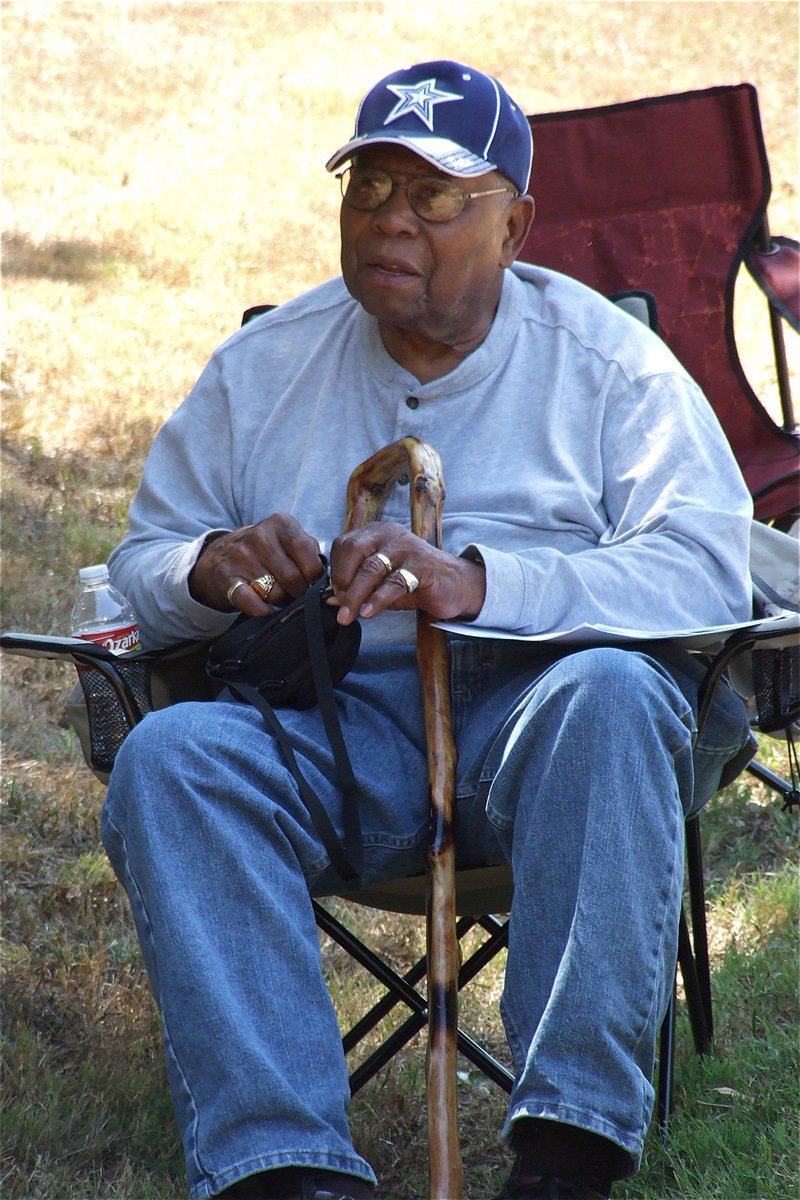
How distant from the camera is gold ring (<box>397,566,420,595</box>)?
7.15ft

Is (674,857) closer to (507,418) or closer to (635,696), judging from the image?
(635,696)

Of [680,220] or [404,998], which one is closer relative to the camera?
[404,998]

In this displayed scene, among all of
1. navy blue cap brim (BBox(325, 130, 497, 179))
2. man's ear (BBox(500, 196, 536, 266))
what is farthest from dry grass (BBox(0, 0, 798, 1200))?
navy blue cap brim (BBox(325, 130, 497, 179))

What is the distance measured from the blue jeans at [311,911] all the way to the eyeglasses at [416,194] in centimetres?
89

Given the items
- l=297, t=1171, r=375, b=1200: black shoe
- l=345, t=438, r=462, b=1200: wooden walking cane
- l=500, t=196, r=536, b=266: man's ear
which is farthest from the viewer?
l=500, t=196, r=536, b=266: man's ear

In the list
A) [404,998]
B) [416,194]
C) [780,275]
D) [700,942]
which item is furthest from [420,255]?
[780,275]

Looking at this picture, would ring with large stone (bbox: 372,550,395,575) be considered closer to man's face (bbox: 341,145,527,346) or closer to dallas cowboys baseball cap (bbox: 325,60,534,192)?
man's face (bbox: 341,145,527,346)

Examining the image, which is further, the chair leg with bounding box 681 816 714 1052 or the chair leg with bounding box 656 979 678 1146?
the chair leg with bounding box 681 816 714 1052

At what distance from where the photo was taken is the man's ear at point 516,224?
2672 mm

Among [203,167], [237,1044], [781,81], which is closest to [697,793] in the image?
[237,1044]

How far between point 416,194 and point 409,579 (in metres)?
0.76

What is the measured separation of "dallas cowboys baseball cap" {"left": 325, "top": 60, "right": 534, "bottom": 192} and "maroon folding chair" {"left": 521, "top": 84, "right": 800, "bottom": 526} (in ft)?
3.65

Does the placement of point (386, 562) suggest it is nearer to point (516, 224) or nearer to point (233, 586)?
point (233, 586)

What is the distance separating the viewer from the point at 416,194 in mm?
2525
